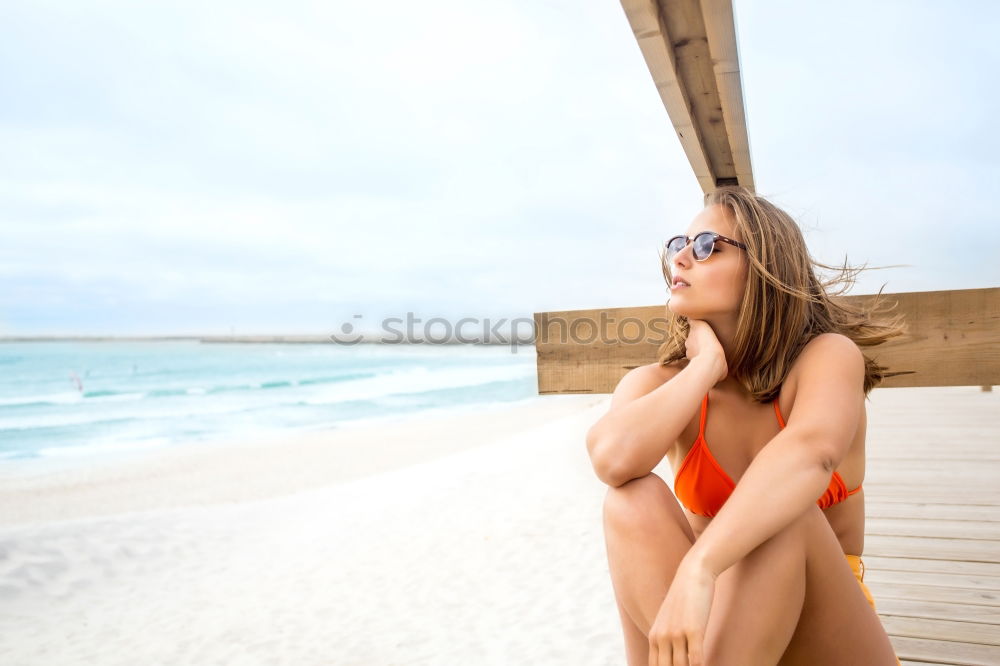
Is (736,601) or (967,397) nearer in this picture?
(736,601)

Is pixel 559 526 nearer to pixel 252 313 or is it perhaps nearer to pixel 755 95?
pixel 755 95

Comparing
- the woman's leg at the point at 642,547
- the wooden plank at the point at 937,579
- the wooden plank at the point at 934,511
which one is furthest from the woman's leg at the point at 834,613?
the wooden plank at the point at 934,511

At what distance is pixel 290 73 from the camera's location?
4275cm

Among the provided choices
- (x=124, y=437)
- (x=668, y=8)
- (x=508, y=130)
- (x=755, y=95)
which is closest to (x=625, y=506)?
(x=668, y=8)

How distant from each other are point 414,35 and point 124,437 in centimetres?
2446

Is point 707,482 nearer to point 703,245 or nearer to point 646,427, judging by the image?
point 646,427

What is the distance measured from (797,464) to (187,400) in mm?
23709

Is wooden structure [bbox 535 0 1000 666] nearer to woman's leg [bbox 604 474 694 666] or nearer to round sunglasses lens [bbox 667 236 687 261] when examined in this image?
round sunglasses lens [bbox 667 236 687 261]

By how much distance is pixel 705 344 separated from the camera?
1.34 m

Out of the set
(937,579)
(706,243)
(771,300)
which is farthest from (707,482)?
(937,579)

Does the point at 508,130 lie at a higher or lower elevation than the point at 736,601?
higher

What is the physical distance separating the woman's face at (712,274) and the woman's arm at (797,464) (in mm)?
231

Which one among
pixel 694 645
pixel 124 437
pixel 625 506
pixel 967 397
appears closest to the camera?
pixel 694 645

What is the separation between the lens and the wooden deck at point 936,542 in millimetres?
1664
